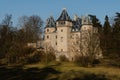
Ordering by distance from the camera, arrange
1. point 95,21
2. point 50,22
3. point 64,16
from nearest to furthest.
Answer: point 64,16 < point 50,22 < point 95,21

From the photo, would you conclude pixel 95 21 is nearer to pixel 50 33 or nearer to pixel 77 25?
pixel 77 25

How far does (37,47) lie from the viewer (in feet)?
255

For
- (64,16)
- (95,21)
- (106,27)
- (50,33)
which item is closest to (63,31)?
(64,16)

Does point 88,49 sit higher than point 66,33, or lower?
lower

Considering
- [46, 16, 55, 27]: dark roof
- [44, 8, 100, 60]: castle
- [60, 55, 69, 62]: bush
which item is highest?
[46, 16, 55, 27]: dark roof

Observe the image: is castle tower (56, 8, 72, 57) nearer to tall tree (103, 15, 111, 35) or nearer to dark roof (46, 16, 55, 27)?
dark roof (46, 16, 55, 27)

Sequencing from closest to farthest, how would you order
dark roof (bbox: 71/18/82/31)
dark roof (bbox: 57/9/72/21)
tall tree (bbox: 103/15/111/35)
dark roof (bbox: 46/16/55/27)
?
tall tree (bbox: 103/15/111/35)
dark roof (bbox: 57/9/72/21)
dark roof (bbox: 71/18/82/31)
dark roof (bbox: 46/16/55/27)

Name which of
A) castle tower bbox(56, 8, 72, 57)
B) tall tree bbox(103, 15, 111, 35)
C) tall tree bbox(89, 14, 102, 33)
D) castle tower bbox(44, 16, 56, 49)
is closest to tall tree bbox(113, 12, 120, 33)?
tall tree bbox(103, 15, 111, 35)

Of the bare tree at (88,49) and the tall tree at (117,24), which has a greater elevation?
the tall tree at (117,24)

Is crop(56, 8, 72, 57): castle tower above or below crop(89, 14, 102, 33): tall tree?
below

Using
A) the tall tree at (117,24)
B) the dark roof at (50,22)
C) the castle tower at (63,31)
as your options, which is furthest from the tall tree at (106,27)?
the dark roof at (50,22)

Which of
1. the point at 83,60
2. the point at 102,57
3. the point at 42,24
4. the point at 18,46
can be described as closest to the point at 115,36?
the point at 102,57

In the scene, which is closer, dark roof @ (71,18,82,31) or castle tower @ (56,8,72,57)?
castle tower @ (56,8,72,57)

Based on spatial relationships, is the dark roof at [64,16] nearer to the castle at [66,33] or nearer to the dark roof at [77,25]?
the castle at [66,33]
